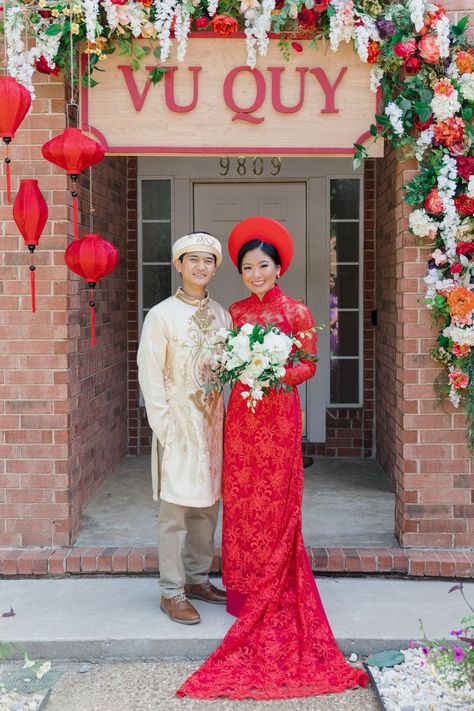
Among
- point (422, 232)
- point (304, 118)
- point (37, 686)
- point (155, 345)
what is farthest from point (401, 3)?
point (37, 686)

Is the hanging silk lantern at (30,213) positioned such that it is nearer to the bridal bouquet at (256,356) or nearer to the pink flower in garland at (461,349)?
the bridal bouquet at (256,356)

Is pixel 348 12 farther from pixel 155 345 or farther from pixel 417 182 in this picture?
pixel 155 345

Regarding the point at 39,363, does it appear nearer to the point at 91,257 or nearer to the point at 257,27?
the point at 91,257

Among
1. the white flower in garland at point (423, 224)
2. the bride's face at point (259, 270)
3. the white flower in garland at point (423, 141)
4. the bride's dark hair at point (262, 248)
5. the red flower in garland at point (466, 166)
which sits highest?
the white flower in garland at point (423, 141)

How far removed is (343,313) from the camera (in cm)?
677

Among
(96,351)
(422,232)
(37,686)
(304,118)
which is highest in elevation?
(304,118)

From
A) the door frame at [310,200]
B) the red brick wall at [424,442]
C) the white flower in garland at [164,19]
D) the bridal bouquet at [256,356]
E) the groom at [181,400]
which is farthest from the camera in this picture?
the door frame at [310,200]

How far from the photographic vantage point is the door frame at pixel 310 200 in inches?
261

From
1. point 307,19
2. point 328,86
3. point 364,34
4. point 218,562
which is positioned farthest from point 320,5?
point 218,562

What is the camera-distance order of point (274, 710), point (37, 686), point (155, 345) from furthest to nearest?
point (155, 345), point (37, 686), point (274, 710)

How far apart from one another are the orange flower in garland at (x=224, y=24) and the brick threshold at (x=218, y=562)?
9.06 feet

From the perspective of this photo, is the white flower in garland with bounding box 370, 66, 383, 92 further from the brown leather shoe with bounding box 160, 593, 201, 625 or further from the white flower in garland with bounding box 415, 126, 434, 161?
the brown leather shoe with bounding box 160, 593, 201, 625

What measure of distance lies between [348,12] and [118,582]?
3207 mm

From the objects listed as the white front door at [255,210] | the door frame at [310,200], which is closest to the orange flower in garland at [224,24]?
the door frame at [310,200]
